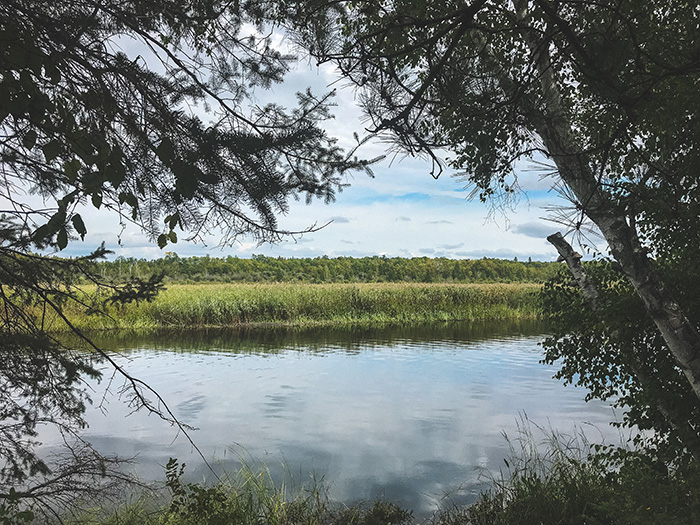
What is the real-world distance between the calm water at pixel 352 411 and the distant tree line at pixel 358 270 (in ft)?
74.5

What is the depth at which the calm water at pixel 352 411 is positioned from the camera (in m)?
6.54

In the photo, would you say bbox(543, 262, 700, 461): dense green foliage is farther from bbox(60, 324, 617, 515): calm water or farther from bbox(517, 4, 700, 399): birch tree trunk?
bbox(60, 324, 617, 515): calm water

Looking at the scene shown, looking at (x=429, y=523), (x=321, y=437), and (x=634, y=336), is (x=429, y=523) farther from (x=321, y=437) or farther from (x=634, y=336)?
(x=321, y=437)

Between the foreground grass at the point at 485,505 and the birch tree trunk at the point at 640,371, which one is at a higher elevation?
the birch tree trunk at the point at 640,371

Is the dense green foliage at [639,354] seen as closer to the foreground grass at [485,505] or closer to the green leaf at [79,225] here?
the foreground grass at [485,505]

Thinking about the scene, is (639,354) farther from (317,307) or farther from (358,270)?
(358,270)

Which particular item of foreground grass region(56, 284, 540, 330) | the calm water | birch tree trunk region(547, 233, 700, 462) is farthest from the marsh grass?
foreground grass region(56, 284, 540, 330)

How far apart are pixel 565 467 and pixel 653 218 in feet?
8.66

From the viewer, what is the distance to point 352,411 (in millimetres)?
9328

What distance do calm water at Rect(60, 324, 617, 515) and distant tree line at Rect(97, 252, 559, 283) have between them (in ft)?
74.5

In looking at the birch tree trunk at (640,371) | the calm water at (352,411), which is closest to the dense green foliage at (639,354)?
the birch tree trunk at (640,371)

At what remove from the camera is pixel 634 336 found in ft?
13.4

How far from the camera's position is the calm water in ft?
21.4

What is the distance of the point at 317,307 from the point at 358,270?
31622 mm
